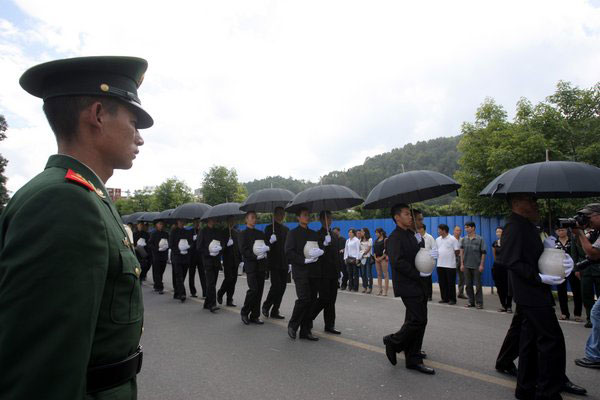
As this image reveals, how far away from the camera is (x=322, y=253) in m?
6.03

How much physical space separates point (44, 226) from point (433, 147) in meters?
67.0

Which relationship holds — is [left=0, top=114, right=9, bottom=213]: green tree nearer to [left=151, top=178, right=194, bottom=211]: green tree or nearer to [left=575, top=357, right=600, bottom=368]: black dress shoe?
[left=151, top=178, right=194, bottom=211]: green tree

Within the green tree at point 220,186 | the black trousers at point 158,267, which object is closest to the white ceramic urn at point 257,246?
the black trousers at point 158,267

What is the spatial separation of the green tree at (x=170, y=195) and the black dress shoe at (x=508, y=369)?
37.2m

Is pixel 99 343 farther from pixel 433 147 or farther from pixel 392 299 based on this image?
pixel 433 147

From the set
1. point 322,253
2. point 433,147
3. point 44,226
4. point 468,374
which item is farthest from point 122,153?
point 433,147

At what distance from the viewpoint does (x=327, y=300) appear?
20.2 ft

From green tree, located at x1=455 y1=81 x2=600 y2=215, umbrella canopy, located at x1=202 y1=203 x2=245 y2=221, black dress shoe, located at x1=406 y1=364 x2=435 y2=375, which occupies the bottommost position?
black dress shoe, located at x1=406 y1=364 x2=435 y2=375

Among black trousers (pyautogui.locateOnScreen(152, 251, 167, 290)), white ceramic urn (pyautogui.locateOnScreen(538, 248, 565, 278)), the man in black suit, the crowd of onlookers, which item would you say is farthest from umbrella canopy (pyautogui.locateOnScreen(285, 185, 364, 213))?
black trousers (pyautogui.locateOnScreen(152, 251, 167, 290))

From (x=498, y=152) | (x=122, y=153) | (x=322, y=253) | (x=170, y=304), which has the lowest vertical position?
(x=170, y=304)

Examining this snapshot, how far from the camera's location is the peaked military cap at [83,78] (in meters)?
1.41

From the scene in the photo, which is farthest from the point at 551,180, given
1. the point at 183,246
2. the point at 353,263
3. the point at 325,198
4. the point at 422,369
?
the point at 183,246

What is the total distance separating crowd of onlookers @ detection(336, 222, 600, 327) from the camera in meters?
6.87

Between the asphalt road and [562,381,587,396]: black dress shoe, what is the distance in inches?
2.3
